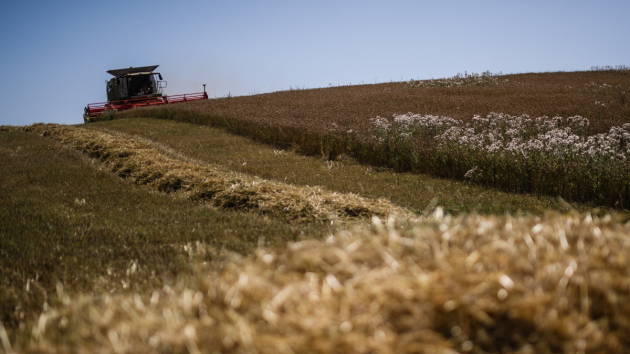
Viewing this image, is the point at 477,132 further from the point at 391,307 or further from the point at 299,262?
the point at 391,307

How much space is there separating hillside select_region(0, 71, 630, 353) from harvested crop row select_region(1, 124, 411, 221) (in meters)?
0.04

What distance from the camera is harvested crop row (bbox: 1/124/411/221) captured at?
6645 mm

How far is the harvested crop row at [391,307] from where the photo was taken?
1700mm

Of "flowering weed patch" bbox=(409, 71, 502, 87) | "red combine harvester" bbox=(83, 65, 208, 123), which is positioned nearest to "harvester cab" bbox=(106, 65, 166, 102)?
"red combine harvester" bbox=(83, 65, 208, 123)

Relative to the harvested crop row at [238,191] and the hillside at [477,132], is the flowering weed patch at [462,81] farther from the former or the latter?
the harvested crop row at [238,191]

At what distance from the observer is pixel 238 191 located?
7.48m

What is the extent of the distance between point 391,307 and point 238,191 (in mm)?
5895

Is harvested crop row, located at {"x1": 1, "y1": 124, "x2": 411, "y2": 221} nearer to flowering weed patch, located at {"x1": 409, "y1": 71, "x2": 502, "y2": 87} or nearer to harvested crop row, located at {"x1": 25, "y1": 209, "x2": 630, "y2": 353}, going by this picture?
harvested crop row, located at {"x1": 25, "y1": 209, "x2": 630, "y2": 353}

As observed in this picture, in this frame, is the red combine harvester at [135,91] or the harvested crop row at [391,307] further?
the red combine harvester at [135,91]

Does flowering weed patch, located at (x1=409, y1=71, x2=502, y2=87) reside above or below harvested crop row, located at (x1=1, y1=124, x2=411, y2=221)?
above

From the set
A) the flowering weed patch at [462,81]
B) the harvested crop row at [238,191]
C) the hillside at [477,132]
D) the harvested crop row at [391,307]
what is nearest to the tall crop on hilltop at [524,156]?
the hillside at [477,132]

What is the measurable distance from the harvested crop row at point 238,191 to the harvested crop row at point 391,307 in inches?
166

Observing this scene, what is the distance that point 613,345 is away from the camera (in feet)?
5.68

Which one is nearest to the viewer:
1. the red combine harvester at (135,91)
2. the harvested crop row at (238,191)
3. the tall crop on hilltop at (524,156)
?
the harvested crop row at (238,191)
